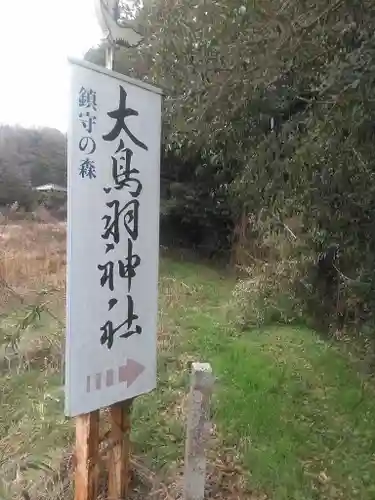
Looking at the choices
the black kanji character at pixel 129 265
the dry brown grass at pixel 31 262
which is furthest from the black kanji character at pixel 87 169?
the dry brown grass at pixel 31 262

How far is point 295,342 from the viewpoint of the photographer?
5484mm

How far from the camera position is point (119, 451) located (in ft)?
8.42

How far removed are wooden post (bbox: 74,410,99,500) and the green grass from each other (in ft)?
2.60

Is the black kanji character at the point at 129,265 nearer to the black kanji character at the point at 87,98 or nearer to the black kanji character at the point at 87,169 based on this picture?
the black kanji character at the point at 87,169

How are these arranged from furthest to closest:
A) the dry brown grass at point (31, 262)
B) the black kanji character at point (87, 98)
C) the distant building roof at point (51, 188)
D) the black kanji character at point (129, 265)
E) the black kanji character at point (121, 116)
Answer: the distant building roof at point (51, 188)
the dry brown grass at point (31, 262)
the black kanji character at point (129, 265)
the black kanji character at point (121, 116)
the black kanji character at point (87, 98)

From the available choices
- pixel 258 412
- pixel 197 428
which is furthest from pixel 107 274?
pixel 258 412

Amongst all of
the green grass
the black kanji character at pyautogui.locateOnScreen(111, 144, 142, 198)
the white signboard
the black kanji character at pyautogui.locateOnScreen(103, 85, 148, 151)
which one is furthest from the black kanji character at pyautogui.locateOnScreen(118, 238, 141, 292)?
the green grass

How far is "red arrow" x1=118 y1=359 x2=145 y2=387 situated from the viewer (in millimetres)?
2334

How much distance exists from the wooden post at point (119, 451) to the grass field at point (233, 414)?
326 mm

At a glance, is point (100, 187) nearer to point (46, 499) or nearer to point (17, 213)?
point (46, 499)

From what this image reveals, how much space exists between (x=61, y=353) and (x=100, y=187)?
A: 3.11 metres

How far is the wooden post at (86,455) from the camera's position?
2.29 m

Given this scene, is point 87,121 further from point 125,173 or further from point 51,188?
point 51,188

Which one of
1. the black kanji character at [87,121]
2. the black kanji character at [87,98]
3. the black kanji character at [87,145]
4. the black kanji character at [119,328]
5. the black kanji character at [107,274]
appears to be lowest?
the black kanji character at [119,328]
